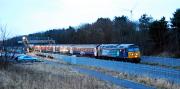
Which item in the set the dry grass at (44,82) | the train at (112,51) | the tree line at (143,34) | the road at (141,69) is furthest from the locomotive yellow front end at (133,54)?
the dry grass at (44,82)

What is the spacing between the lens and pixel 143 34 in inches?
3233

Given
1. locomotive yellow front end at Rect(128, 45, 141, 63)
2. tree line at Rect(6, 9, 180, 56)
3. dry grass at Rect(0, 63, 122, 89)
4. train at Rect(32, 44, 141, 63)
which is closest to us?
dry grass at Rect(0, 63, 122, 89)

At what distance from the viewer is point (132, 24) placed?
10712 cm

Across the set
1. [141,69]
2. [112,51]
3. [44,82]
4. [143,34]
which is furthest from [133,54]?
[44,82]

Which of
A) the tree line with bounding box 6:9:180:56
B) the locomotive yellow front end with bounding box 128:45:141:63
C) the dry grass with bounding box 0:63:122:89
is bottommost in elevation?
the dry grass with bounding box 0:63:122:89

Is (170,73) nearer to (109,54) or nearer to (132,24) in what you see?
(109,54)

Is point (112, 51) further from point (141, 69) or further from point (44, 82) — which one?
point (44, 82)

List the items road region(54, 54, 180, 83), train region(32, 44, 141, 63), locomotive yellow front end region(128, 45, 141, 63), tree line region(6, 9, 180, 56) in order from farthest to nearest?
tree line region(6, 9, 180, 56)
train region(32, 44, 141, 63)
locomotive yellow front end region(128, 45, 141, 63)
road region(54, 54, 180, 83)

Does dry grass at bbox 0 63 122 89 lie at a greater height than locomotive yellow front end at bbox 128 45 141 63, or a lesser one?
lesser

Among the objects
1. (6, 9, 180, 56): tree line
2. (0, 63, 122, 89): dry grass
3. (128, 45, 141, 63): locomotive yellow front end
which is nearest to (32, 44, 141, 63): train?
(128, 45, 141, 63): locomotive yellow front end

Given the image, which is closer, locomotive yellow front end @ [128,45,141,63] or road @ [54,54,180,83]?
road @ [54,54,180,83]

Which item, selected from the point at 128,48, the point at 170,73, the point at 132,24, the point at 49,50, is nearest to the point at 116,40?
the point at 132,24

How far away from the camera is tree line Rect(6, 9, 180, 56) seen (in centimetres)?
6594

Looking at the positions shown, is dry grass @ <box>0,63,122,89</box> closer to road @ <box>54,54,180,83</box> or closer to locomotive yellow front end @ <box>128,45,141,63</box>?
road @ <box>54,54,180,83</box>
